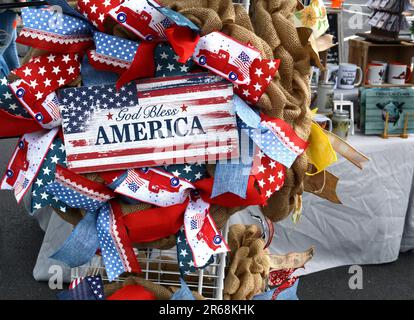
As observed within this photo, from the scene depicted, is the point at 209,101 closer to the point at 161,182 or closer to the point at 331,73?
the point at 161,182

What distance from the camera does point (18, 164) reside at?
786 mm

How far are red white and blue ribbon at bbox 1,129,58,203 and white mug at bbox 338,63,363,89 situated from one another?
176 centimetres

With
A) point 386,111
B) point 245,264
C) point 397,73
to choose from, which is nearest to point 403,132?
point 386,111

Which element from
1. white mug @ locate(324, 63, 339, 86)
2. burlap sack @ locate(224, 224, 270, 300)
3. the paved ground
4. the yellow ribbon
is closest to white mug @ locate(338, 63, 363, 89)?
white mug @ locate(324, 63, 339, 86)

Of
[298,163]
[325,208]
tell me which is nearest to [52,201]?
[298,163]

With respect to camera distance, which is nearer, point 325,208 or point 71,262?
point 71,262

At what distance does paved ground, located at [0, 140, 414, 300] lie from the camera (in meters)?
2.05

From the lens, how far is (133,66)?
2.35ft

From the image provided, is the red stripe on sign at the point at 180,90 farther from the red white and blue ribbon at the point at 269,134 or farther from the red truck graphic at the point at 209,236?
the red truck graphic at the point at 209,236

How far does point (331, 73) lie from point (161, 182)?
1680mm

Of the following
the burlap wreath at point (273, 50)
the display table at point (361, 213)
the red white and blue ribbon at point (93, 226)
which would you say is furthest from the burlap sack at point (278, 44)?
the display table at point (361, 213)
